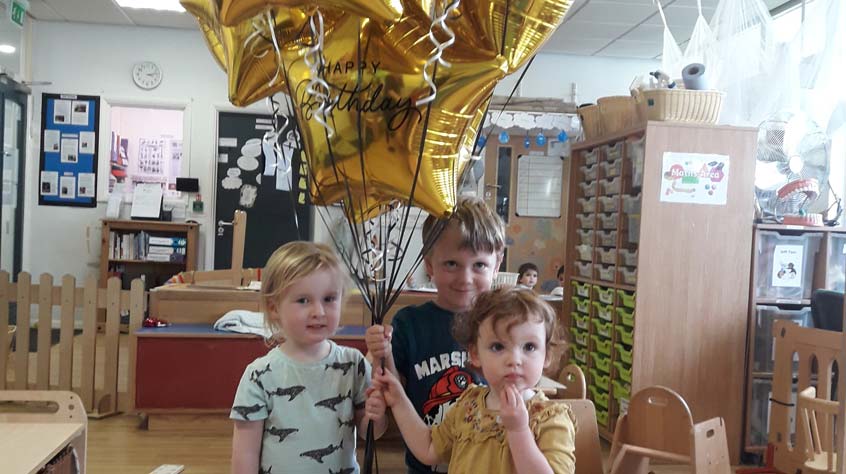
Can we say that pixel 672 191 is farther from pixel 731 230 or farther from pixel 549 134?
pixel 549 134

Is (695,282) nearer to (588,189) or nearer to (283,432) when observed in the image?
(588,189)

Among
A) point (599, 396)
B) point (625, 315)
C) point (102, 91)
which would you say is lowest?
point (599, 396)

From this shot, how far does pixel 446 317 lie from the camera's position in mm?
1281

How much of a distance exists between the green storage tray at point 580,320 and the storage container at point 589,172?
80 cm

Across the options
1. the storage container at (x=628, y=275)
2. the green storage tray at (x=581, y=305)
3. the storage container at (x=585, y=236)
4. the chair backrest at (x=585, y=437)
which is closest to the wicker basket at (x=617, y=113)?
the storage container at (x=585, y=236)

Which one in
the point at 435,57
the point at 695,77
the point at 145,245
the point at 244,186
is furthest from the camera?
the point at 244,186

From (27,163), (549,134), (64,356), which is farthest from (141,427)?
(549,134)

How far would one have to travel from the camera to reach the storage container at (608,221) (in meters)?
3.76

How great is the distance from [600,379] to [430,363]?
2.74 m

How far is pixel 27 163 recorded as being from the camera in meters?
6.03

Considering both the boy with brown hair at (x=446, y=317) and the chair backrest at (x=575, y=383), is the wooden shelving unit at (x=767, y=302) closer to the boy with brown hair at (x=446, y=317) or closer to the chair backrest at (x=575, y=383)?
the chair backrest at (x=575, y=383)

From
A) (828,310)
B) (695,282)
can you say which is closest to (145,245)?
(695,282)

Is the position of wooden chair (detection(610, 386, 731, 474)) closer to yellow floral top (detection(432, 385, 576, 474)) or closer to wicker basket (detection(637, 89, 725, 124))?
yellow floral top (detection(432, 385, 576, 474))

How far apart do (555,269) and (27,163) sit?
15.4 ft
